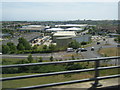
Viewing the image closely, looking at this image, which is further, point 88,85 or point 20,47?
point 20,47

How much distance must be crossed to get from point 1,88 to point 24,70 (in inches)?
21.2

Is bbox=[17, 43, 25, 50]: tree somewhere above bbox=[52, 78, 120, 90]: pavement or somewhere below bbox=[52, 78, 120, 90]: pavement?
below

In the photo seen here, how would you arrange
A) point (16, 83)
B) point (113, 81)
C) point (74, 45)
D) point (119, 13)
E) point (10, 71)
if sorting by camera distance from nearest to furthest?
point (16, 83), point (113, 81), point (10, 71), point (119, 13), point (74, 45)

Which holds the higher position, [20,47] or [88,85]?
[88,85]

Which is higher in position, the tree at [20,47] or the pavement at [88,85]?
the pavement at [88,85]

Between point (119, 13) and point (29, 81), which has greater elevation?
point (119, 13)

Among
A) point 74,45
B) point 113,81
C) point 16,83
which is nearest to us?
point 16,83

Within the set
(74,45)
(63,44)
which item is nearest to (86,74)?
(74,45)

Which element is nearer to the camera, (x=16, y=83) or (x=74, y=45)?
(x=16, y=83)

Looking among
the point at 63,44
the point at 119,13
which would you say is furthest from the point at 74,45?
the point at 119,13

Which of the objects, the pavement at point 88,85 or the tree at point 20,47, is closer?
the pavement at point 88,85

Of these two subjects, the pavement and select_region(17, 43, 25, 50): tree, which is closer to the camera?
the pavement

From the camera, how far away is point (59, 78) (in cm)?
296

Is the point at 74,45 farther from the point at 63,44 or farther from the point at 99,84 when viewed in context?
the point at 99,84
